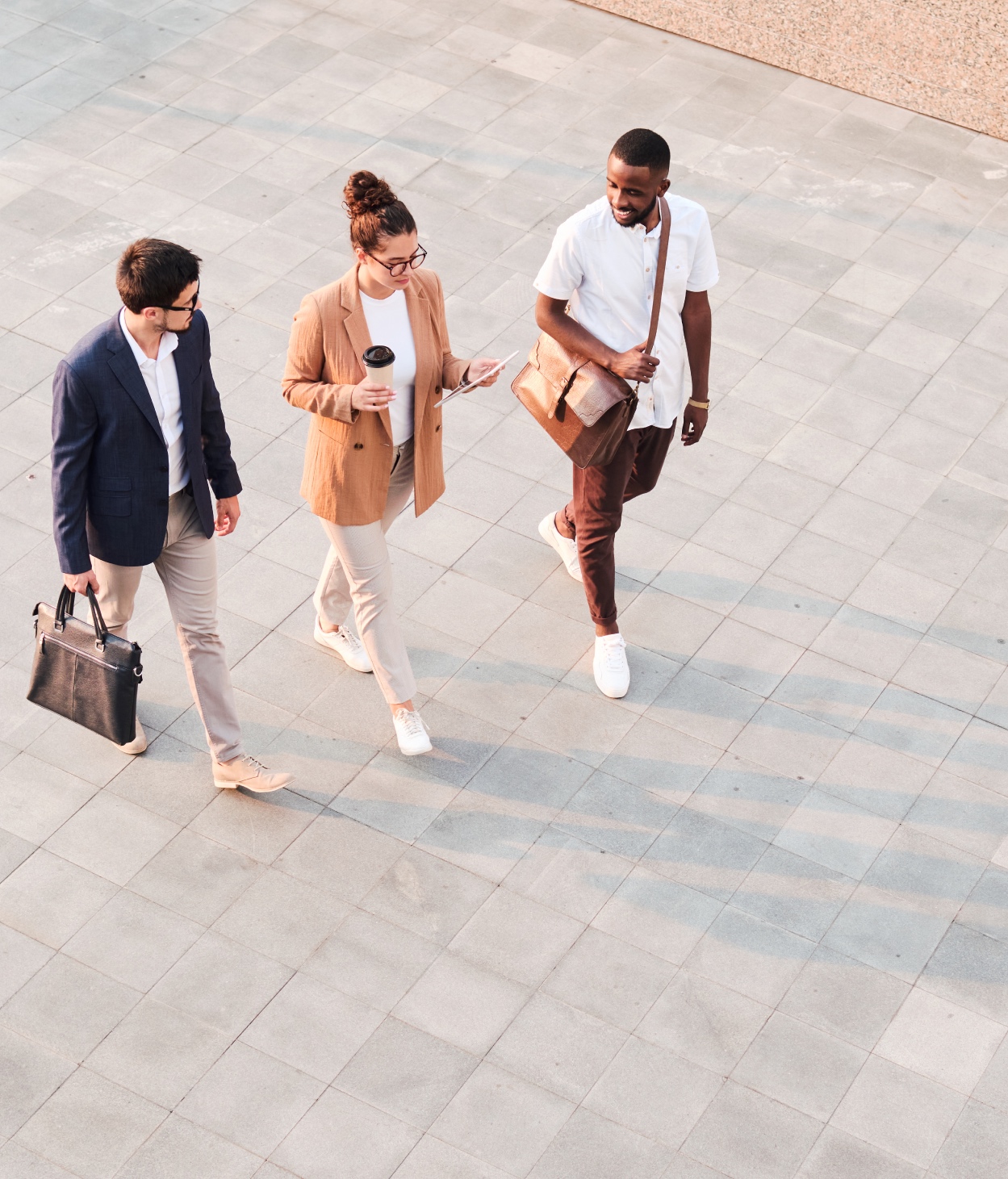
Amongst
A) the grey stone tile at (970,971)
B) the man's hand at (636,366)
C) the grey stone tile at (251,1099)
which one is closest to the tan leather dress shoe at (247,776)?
the grey stone tile at (251,1099)

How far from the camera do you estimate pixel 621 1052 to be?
4.88m

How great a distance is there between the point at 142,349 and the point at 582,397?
4.96 ft

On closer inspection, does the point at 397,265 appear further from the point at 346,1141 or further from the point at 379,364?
the point at 346,1141

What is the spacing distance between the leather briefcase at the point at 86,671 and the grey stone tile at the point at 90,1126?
110 centimetres

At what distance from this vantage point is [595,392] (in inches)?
209

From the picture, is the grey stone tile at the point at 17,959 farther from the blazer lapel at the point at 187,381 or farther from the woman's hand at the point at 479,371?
the woman's hand at the point at 479,371

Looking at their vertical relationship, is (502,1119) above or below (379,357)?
below

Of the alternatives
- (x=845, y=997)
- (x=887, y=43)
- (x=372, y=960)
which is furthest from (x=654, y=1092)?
(x=887, y=43)

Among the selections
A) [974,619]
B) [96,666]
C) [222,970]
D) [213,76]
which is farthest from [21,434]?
[974,619]

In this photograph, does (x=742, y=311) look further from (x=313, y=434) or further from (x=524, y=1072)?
(x=524, y=1072)

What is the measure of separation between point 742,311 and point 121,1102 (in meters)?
5.12

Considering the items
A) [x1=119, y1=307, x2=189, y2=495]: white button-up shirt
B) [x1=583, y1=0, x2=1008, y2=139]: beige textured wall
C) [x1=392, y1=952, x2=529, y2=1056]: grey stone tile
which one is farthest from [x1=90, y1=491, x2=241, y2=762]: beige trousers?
[x1=583, y1=0, x2=1008, y2=139]: beige textured wall

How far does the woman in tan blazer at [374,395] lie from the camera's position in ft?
15.8

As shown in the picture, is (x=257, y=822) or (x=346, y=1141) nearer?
(x=346, y=1141)
